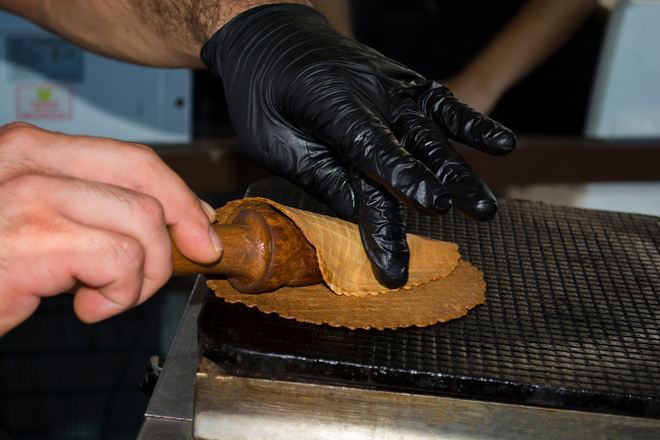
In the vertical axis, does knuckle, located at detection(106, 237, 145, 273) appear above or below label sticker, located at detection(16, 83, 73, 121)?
above

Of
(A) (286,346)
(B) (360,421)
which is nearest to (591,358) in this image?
(B) (360,421)

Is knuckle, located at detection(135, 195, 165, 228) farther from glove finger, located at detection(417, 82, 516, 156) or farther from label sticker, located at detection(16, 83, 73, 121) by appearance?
label sticker, located at detection(16, 83, 73, 121)

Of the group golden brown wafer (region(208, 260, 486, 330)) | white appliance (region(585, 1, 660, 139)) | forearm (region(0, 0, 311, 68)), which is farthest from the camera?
white appliance (region(585, 1, 660, 139))

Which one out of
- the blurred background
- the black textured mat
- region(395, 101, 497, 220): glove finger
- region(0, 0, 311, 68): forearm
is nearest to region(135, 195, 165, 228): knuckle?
the black textured mat

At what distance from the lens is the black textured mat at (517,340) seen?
3.21ft

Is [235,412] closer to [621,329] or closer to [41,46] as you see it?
[621,329]

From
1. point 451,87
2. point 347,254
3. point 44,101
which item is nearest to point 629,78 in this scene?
point 451,87

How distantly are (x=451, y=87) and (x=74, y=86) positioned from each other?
1.76m

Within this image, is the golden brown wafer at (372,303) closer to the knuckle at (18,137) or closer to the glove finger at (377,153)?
the glove finger at (377,153)

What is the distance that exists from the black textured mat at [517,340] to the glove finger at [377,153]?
0.24 meters

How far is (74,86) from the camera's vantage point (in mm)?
2850

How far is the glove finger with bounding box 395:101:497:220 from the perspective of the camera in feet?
3.52

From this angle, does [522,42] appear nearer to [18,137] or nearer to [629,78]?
[629,78]

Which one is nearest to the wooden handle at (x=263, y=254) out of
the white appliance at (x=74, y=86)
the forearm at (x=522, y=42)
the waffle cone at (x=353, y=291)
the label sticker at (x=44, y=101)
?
the waffle cone at (x=353, y=291)
